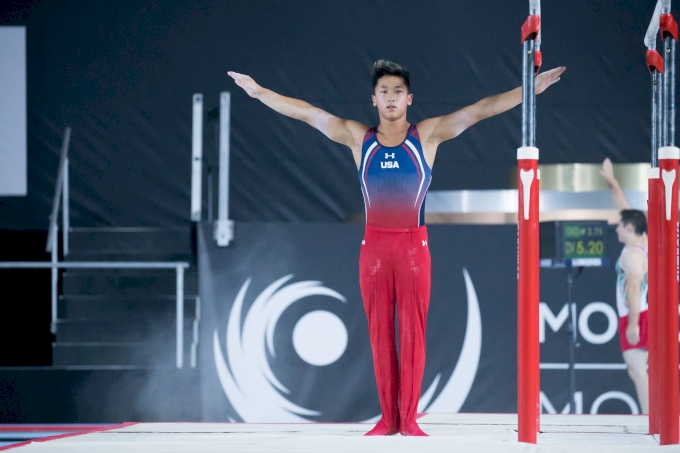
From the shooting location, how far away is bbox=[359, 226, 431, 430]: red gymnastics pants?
3406 millimetres

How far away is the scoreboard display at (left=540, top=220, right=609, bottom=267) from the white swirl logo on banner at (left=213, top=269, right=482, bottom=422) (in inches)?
27.0

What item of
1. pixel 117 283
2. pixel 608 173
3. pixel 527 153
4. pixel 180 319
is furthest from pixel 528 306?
pixel 117 283

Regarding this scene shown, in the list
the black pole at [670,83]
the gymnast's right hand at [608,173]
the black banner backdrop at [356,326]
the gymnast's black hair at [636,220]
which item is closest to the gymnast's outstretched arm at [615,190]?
the gymnast's right hand at [608,173]

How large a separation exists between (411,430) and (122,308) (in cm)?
451

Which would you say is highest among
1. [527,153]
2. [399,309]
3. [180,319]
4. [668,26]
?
[668,26]

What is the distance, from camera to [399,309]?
346 centimetres

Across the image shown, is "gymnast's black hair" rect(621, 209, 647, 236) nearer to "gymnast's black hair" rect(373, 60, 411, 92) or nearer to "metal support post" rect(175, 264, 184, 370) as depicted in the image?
"gymnast's black hair" rect(373, 60, 411, 92)

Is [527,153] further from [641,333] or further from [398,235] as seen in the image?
[641,333]

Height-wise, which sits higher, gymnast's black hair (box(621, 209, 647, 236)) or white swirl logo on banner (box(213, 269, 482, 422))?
gymnast's black hair (box(621, 209, 647, 236))

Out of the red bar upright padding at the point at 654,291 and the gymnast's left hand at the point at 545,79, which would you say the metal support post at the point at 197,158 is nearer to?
the gymnast's left hand at the point at 545,79

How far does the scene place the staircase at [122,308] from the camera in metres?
6.96

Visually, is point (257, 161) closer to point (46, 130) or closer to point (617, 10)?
point (46, 130)

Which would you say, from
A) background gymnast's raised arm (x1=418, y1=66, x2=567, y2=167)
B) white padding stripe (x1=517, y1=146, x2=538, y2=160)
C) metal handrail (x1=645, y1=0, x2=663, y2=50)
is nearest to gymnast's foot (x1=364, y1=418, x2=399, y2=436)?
background gymnast's raised arm (x1=418, y1=66, x2=567, y2=167)

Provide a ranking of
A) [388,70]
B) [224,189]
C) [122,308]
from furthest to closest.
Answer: [122,308], [224,189], [388,70]
